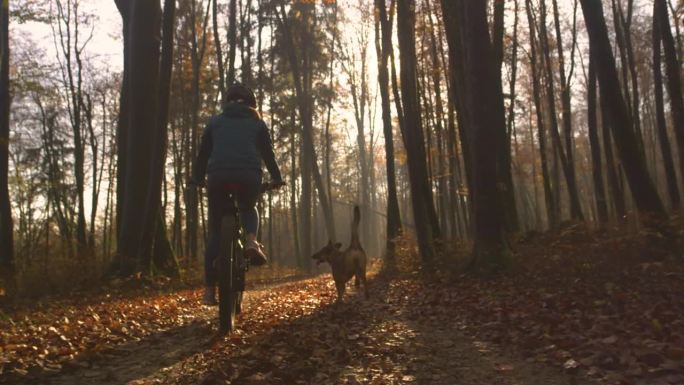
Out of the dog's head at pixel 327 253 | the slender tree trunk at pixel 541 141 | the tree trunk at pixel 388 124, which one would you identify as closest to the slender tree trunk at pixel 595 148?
the slender tree trunk at pixel 541 141

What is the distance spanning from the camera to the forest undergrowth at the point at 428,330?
12.9ft

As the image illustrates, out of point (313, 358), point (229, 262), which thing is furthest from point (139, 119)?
point (313, 358)

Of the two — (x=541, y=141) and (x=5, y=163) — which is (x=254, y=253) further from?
(x=541, y=141)

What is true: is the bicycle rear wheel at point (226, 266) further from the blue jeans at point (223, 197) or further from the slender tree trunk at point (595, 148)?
the slender tree trunk at point (595, 148)

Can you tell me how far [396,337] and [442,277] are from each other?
5.34 metres

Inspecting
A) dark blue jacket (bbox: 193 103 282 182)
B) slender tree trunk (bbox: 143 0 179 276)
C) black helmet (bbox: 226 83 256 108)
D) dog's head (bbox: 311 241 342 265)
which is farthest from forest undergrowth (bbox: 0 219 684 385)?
slender tree trunk (bbox: 143 0 179 276)

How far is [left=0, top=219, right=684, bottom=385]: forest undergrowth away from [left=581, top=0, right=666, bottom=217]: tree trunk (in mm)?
625

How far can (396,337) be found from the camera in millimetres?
5402

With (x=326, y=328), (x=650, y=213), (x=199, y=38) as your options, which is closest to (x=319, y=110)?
(x=199, y=38)

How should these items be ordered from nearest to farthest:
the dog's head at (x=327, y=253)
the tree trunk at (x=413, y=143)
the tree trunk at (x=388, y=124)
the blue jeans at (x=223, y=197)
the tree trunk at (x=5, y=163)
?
the blue jeans at (x=223, y=197), the dog's head at (x=327, y=253), the tree trunk at (x=413, y=143), the tree trunk at (x=5, y=163), the tree trunk at (x=388, y=124)

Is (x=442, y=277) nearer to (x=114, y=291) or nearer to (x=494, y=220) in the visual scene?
(x=494, y=220)

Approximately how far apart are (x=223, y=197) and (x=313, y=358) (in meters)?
1.69

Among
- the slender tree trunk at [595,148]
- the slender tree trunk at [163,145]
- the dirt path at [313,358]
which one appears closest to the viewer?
the dirt path at [313,358]

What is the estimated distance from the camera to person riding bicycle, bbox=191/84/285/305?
4.91 metres
